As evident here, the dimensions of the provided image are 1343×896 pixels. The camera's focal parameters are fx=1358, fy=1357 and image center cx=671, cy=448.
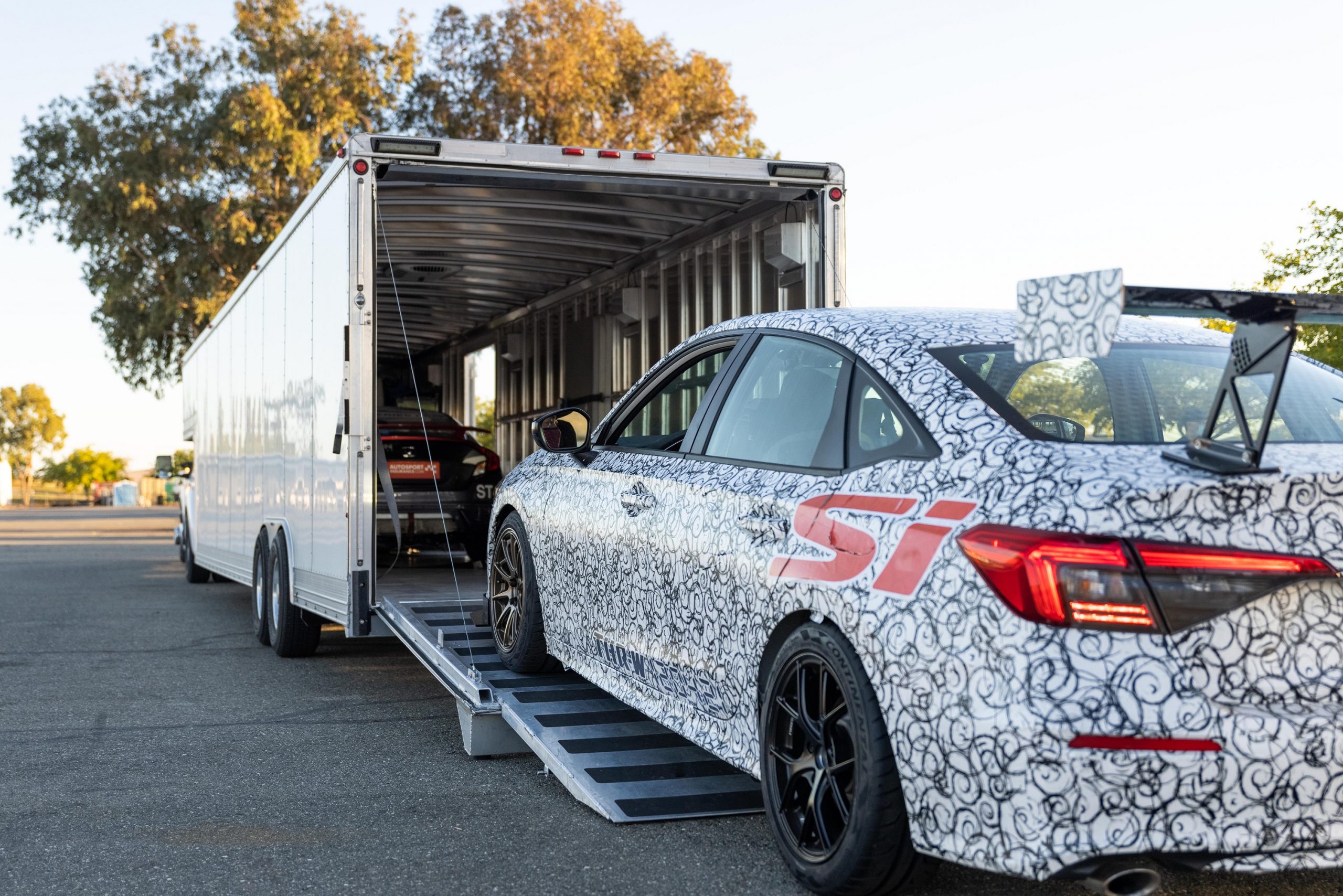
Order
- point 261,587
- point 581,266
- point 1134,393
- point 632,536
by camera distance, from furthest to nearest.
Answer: point 581,266, point 261,587, point 632,536, point 1134,393

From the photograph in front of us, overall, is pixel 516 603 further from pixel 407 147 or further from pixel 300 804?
pixel 407 147

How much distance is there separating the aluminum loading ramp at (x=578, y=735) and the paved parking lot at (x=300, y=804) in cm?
9

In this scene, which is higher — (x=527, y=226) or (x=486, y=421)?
(x=527, y=226)

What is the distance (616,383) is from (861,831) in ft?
26.4

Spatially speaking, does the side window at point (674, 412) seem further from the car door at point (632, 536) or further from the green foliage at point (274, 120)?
the green foliage at point (274, 120)

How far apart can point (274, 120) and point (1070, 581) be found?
24944mm

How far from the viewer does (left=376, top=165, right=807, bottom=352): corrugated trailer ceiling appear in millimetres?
7613

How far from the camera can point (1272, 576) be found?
287 cm

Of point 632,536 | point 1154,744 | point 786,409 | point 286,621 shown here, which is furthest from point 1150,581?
point 286,621

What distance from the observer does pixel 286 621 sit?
890 cm

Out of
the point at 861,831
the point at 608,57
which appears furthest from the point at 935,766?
the point at 608,57

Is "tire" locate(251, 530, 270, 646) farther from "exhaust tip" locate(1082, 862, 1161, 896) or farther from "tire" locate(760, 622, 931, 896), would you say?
"exhaust tip" locate(1082, 862, 1161, 896)

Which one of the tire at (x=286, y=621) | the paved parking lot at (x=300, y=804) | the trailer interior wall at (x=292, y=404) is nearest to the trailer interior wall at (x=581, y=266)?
the trailer interior wall at (x=292, y=404)

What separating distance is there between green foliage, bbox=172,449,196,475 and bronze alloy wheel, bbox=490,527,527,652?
9.61 metres
